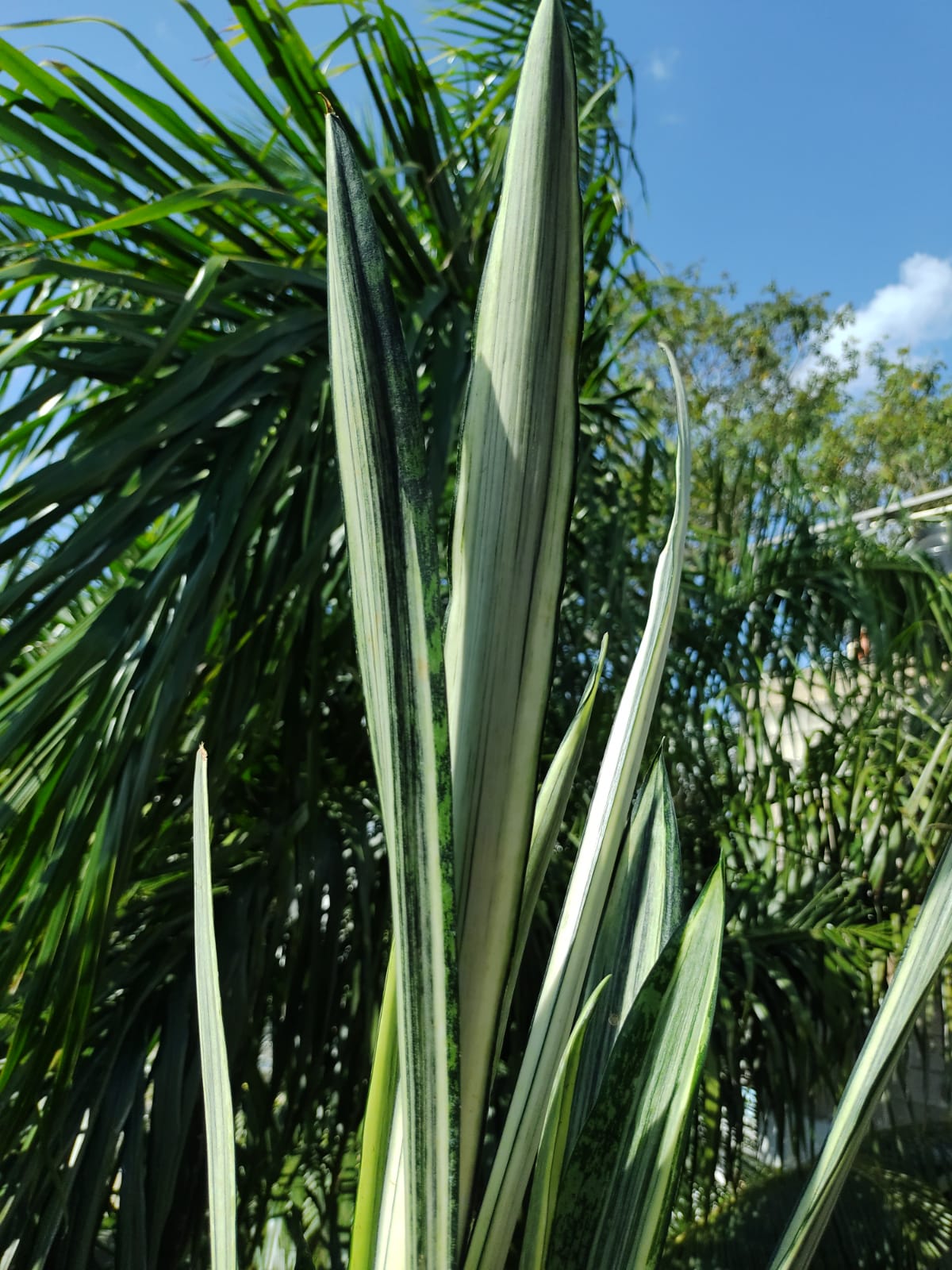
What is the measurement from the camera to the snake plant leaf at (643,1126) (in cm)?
Answer: 25

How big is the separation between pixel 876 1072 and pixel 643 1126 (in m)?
0.07

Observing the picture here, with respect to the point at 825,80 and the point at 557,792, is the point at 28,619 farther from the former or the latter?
the point at 825,80

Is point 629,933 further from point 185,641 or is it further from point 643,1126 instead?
point 185,641

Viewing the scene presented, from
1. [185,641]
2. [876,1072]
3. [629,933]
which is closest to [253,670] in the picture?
[185,641]

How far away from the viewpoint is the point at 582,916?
0.83 feet

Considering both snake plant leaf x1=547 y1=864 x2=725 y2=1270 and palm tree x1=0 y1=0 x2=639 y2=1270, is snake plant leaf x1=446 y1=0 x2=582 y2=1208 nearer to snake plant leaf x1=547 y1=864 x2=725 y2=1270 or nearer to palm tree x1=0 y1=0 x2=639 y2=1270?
snake plant leaf x1=547 y1=864 x2=725 y2=1270

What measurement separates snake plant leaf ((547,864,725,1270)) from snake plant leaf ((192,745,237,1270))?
89 millimetres

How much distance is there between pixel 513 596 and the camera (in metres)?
0.23

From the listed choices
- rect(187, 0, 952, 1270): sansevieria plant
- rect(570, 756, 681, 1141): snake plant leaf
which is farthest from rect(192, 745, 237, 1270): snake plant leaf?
Result: rect(570, 756, 681, 1141): snake plant leaf

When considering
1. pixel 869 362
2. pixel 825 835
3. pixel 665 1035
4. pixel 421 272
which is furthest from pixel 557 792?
pixel 869 362

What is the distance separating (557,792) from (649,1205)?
0.38ft

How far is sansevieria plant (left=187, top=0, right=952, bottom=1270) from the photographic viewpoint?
0.20m

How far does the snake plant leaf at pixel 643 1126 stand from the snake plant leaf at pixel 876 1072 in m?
0.03

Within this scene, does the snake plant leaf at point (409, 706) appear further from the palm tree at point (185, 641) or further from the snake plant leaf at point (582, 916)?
the palm tree at point (185, 641)
